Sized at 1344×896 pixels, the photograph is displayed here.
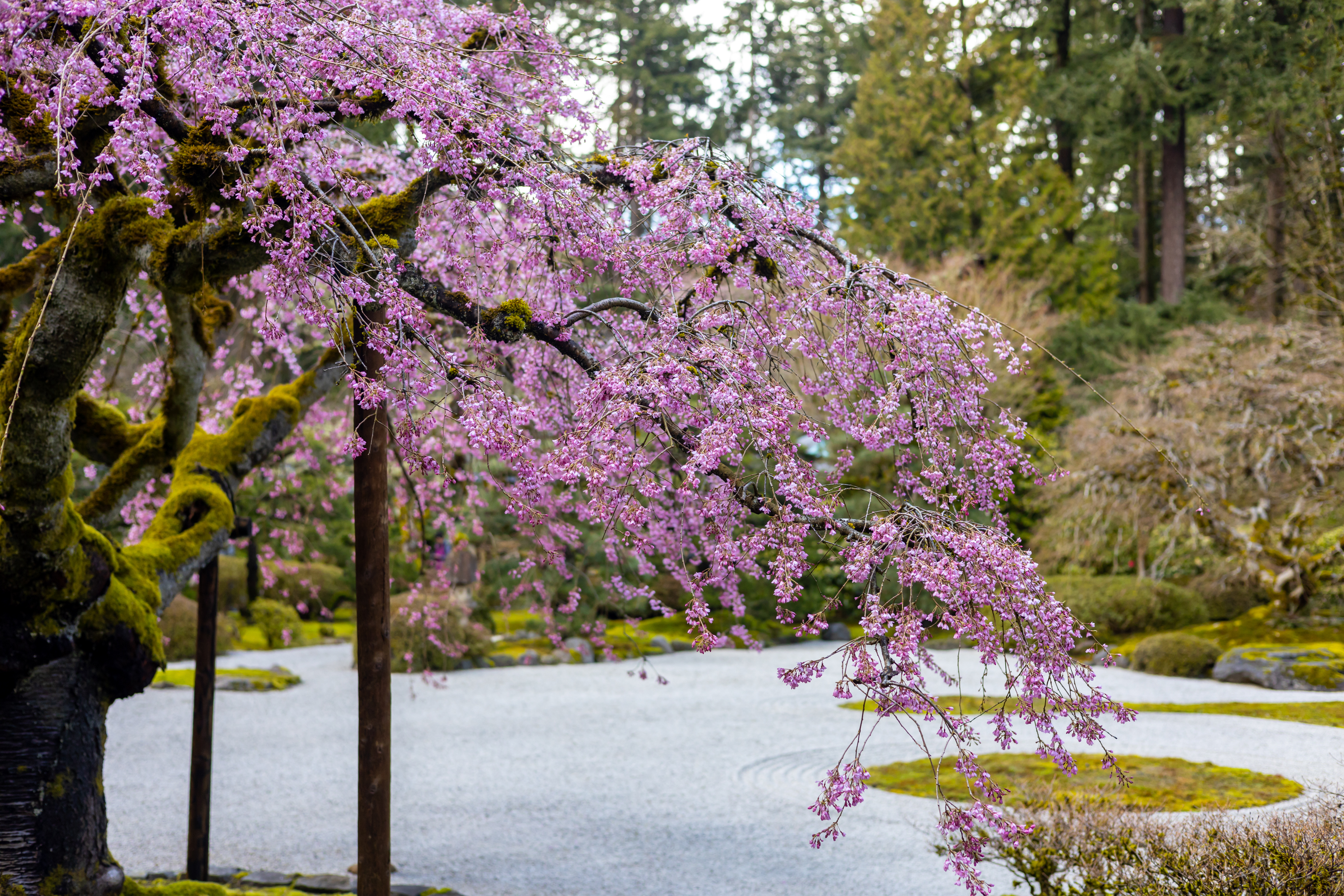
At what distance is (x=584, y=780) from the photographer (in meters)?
7.25

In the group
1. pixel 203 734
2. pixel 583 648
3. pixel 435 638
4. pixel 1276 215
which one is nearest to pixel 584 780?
pixel 203 734

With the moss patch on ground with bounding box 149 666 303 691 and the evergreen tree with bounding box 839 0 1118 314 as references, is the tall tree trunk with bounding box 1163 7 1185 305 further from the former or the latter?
the moss patch on ground with bounding box 149 666 303 691

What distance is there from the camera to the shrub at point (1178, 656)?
10.5 m

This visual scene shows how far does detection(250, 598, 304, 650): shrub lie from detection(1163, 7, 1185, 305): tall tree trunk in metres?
16.2

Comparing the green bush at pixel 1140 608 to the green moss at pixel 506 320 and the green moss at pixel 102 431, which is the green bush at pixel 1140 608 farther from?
the green moss at pixel 102 431

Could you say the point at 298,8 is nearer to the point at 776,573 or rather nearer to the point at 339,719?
the point at 776,573

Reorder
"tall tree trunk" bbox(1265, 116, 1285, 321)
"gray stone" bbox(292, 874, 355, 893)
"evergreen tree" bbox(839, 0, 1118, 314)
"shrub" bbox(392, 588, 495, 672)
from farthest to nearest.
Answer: "evergreen tree" bbox(839, 0, 1118, 314), "shrub" bbox(392, 588, 495, 672), "tall tree trunk" bbox(1265, 116, 1285, 321), "gray stone" bbox(292, 874, 355, 893)

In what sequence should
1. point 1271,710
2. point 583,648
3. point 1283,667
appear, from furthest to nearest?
point 583,648 → point 1283,667 → point 1271,710

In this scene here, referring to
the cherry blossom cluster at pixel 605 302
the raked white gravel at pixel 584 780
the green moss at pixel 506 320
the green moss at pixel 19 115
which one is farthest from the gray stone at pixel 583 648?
the green moss at pixel 19 115

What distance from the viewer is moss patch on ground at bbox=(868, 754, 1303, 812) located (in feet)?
15.8

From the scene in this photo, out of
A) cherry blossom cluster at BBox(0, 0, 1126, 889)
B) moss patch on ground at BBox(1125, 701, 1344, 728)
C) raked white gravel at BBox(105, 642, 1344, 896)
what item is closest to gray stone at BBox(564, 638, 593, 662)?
raked white gravel at BBox(105, 642, 1344, 896)

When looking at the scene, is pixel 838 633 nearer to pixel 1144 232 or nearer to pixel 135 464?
pixel 135 464

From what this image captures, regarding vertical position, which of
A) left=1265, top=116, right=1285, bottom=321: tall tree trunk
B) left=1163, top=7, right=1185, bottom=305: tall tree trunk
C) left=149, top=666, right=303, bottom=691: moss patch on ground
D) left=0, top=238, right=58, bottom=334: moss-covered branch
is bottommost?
left=149, top=666, right=303, bottom=691: moss patch on ground

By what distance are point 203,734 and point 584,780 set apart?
2884mm
